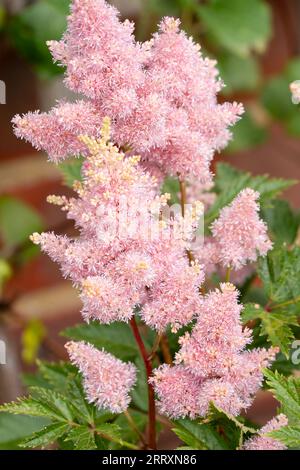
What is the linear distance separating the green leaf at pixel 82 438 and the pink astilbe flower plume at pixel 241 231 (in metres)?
0.13

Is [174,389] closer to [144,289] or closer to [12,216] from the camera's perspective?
[144,289]

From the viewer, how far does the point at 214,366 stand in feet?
1.43

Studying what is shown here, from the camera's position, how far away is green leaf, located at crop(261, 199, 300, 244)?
2.10 ft

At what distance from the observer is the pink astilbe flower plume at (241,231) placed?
1.49 feet

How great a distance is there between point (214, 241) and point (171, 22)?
0.14m

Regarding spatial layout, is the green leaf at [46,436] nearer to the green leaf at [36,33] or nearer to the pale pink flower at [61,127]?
the pale pink flower at [61,127]

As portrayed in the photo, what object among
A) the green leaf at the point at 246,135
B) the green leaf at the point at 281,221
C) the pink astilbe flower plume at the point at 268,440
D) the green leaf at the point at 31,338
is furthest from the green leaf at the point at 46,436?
the green leaf at the point at 246,135

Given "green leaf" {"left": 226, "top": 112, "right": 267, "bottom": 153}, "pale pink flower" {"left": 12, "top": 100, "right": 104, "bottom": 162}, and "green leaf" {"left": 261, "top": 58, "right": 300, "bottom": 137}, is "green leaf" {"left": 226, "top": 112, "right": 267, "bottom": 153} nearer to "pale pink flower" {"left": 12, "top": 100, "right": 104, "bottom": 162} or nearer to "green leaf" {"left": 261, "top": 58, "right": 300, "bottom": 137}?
"green leaf" {"left": 261, "top": 58, "right": 300, "bottom": 137}

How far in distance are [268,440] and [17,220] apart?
2.22ft

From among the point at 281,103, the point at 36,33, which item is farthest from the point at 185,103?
the point at 281,103

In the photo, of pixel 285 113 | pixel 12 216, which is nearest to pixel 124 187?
pixel 12 216

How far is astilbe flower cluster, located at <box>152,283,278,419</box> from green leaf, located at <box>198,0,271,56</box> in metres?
0.63

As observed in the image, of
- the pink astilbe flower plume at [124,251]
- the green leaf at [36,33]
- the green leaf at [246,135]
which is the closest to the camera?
the pink astilbe flower plume at [124,251]

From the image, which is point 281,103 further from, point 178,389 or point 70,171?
point 178,389
